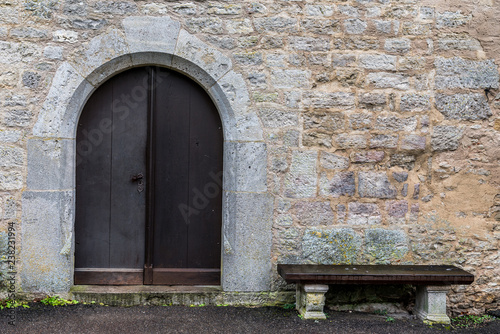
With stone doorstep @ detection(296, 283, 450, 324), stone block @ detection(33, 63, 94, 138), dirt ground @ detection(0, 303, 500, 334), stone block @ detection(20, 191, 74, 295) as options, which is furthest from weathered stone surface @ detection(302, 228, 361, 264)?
stone block @ detection(33, 63, 94, 138)

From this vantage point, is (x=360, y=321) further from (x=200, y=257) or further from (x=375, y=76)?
(x=375, y=76)

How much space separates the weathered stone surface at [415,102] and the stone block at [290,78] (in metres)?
0.82

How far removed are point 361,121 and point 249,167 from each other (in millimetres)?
1006

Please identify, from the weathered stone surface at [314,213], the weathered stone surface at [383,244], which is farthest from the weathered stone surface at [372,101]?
the weathered stone surface at [383,244]

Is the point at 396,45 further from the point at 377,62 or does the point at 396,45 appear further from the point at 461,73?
the point at 461,73

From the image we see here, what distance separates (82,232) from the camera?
3.80m

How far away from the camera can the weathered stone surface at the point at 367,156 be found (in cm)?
374

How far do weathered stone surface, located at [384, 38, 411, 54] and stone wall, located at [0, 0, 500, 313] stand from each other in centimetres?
1

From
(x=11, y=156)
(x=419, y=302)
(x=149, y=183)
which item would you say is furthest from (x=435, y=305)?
(x=11, y=156)

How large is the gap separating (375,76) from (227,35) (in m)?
1.27

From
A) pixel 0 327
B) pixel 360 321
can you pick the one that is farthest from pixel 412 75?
pixel 0 327

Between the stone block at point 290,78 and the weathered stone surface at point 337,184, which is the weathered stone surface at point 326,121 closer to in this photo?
the stone block at point 290,78

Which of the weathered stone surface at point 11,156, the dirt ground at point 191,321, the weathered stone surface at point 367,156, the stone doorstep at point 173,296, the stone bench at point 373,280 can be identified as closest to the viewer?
the dirt ground at point 191,321

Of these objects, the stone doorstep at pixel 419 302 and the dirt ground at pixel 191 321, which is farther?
the stone doorstep at pixel 419 302
